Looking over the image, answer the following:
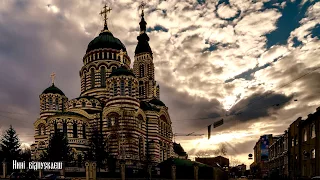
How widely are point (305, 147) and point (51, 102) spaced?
51.7 meters

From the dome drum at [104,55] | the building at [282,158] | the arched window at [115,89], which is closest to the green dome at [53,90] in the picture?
the dome drum at [104,55]

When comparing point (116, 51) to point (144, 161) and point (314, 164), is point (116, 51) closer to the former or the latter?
point (144, 161)

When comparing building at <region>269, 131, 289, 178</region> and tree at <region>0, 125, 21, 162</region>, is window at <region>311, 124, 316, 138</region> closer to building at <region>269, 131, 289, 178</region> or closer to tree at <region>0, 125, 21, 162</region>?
building at <region>269, 131, 289, 178</region>

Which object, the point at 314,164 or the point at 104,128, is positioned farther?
the point at 104,128

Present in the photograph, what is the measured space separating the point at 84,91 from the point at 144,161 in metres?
24.7

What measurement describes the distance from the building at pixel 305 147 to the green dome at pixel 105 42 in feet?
146

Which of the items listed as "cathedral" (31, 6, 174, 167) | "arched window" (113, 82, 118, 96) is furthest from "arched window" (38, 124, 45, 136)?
"arched window" (113, 82, 118, 96)

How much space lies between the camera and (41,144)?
6081cm

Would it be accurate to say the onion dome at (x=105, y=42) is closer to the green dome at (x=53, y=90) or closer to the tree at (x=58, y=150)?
the green dome at (x=53, y=90)

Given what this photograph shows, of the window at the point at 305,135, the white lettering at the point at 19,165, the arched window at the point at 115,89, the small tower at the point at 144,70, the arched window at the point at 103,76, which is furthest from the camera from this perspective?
the small tower at the point at 144,70

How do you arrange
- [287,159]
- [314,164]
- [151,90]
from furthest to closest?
[151,90], [287,159], [314,164]

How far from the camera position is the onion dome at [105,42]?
74456 millimetres

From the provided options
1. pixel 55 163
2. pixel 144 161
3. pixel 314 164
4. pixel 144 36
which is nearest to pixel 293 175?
pixel 314 164

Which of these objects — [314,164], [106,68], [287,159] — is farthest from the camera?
[106,68]
